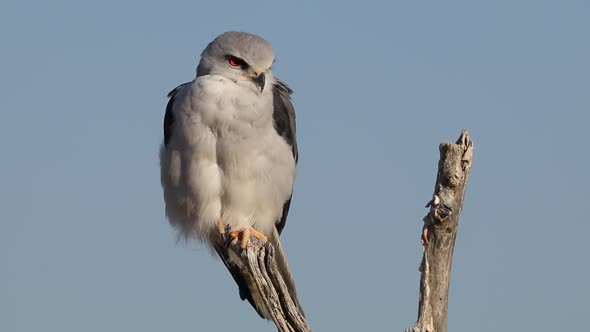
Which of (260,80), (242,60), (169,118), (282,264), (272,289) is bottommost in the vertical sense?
(272,289)

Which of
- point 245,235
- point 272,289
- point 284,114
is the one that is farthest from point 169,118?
point 272,289

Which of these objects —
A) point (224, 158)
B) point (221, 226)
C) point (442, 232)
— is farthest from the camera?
point (221, 226)

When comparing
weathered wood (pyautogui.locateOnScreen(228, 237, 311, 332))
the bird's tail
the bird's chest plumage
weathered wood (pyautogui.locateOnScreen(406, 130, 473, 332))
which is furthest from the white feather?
weathered wood (pyautogui.locateOnScreen(406, 130, 473, 332))

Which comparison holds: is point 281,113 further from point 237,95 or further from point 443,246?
point 443,246

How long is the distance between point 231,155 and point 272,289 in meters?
1.72

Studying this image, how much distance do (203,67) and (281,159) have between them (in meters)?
0.95

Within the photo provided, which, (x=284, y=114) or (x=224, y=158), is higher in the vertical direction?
(x=284, y=114)

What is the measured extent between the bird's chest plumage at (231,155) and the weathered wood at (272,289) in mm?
1410

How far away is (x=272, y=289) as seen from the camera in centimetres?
577

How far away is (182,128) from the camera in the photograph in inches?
286

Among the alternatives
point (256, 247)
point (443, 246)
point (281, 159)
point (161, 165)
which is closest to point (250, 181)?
point (281, 159)

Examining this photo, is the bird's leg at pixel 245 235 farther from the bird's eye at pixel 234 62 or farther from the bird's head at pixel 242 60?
the bird's eye at pixel 234 62

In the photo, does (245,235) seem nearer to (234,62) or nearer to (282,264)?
(282,264)

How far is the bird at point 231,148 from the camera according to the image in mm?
7215
